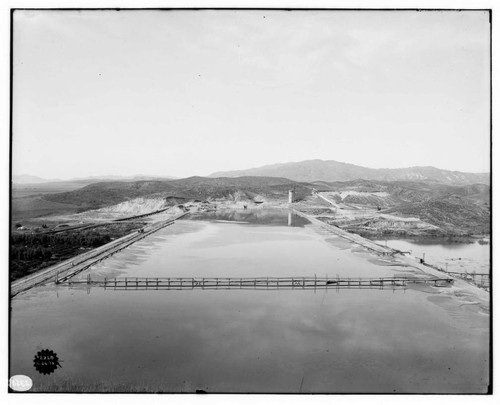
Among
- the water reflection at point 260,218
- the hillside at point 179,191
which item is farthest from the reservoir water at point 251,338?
the hillside at point 179,191

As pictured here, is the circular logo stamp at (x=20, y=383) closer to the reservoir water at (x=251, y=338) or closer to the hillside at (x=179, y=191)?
the reservoir water at (x=251, y=338)

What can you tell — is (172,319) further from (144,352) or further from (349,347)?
(349,347)

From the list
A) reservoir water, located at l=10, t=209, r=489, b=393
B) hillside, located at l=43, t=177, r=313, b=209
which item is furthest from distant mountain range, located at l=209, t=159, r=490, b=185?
hillside, located at l=43, t=177, r=313, b=209

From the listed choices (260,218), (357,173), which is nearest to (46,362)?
(260,218)

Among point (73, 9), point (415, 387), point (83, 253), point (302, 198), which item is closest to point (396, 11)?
point (73, 9)

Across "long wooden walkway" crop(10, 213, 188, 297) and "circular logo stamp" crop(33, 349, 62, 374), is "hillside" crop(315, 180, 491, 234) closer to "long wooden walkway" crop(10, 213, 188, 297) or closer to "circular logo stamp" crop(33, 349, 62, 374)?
"circular logo stamp" crop(33, 349, 62, 374)

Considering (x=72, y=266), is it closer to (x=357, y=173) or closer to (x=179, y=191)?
(x=179, y=191)
